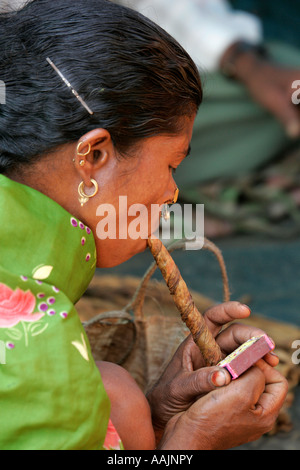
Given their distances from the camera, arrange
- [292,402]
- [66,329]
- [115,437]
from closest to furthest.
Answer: [66,329] → [115,437] → [292,402]

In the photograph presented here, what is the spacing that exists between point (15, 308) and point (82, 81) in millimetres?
431

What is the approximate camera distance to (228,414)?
1.16 metres

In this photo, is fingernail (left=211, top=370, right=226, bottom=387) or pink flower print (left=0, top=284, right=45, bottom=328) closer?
pink flower print (left=0, top=284, right=45, bottom=328)

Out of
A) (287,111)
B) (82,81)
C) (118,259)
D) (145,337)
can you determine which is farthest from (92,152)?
(287,111)

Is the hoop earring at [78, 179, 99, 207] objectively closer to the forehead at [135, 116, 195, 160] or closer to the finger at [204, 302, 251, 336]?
the forehead at [135, 116, 195, 160]

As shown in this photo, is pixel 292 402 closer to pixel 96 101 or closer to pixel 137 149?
pixel 137 149

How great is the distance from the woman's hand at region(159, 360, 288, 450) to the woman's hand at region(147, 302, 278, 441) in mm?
75

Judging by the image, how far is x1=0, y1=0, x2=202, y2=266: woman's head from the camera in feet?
3.72

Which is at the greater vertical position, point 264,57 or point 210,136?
point 264,57

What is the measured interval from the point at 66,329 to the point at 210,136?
2855mm

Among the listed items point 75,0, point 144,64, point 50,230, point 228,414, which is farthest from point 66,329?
point 75,0

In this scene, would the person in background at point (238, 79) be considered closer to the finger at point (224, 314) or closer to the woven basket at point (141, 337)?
the woven basket at point (141, 337)

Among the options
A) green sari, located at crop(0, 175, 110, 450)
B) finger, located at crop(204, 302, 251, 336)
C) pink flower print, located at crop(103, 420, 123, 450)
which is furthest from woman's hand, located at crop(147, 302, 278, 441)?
green sari, located at crop(0, 175, 110, 450)

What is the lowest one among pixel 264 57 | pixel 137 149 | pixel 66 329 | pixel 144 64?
pixel 264 57
